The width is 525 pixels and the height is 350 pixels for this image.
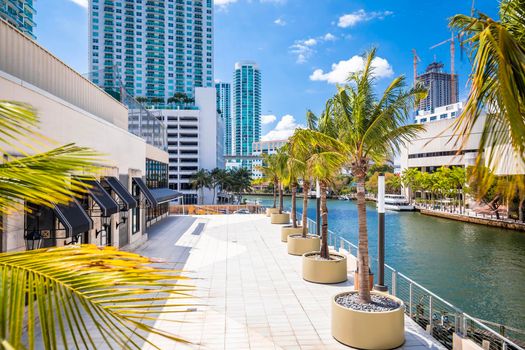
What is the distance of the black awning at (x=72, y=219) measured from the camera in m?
8.34

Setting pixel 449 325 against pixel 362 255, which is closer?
pixel 362 255

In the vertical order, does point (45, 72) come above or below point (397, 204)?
above

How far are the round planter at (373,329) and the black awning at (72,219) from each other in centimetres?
638

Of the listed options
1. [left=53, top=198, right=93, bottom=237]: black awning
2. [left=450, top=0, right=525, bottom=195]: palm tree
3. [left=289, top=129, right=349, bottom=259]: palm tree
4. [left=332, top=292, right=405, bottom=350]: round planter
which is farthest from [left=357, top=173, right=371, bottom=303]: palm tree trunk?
[left=53, top=198, right=93, bottom=237]: black awning

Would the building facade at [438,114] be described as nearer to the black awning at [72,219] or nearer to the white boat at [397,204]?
the white boat at [397,204]

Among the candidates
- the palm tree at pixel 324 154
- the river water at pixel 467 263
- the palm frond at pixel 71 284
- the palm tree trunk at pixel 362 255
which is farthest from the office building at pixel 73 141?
the river water at pixel 467 263

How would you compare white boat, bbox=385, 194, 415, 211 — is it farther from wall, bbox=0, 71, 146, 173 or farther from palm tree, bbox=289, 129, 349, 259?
wall, bbox=0, 71, 146, 173

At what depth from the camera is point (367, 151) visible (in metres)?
8.98

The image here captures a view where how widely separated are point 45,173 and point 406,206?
68.5 meters

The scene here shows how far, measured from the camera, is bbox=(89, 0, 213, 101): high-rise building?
104m

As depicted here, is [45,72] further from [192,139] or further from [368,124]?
[192,139]

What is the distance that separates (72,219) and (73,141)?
3994 millimetres

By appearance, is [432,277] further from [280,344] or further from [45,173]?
[45,173]

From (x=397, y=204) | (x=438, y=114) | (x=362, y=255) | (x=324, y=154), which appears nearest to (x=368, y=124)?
(x=324, y=154)
